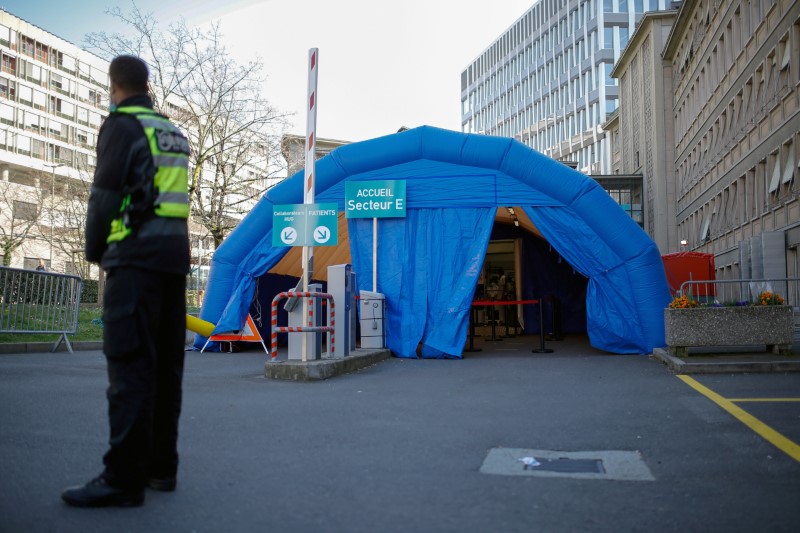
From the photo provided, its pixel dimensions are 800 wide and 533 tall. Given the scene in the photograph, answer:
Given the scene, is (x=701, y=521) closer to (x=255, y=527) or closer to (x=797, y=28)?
(x=255, y=527)

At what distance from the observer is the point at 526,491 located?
14.0 ft

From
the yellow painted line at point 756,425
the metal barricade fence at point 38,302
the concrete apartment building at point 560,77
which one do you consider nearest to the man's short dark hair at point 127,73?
the yellow painted line at point 756,425

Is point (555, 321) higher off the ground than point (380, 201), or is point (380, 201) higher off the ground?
point (380, 201)

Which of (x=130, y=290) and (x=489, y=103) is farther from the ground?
(x=489, y=103)

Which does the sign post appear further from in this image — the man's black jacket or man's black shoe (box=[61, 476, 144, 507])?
man's black shoe (box=[61, 476, 144, 507])

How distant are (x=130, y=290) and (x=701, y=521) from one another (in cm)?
278

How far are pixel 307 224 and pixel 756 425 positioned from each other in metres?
6.59

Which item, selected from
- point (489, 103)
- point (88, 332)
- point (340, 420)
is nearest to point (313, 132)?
point (340, 420)

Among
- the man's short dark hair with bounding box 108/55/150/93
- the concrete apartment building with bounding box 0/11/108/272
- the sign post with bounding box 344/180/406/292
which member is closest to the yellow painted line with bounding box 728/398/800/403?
the man's short dark hair with bounding box 108/55/150/93

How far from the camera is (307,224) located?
1133 cm

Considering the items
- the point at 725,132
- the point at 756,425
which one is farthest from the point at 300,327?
the point at 725,132

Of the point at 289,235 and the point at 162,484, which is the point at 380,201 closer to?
the point at 289,235

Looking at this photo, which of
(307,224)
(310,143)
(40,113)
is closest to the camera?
(307,224)

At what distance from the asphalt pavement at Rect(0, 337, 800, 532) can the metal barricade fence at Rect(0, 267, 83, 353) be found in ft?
12.8
